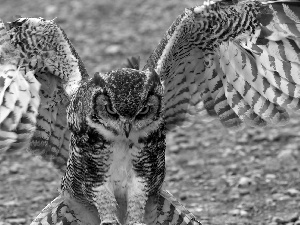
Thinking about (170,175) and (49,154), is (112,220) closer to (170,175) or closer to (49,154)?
(49,154)

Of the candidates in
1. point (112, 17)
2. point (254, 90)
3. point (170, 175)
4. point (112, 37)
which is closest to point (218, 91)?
point (254, 90)

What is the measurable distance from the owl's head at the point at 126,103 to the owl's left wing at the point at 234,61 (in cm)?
74

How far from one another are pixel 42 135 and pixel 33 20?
1.07 m

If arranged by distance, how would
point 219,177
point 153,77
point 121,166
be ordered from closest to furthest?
point 153,77 < point 121,166 < point 219,177

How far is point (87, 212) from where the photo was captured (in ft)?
22.4

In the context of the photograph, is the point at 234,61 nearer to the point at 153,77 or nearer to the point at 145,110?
the point at 153,77

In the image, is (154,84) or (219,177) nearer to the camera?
(154,84)

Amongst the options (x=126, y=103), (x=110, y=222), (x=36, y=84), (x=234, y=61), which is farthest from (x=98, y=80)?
(x=234, y=61)

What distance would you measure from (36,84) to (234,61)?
1751 mm

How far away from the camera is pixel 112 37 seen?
47.6 ft

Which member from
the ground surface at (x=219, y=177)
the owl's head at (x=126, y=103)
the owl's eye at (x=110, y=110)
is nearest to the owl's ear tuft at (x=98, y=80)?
the owl's head at (x=126, y=103)

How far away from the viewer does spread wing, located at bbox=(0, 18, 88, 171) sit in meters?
6.54

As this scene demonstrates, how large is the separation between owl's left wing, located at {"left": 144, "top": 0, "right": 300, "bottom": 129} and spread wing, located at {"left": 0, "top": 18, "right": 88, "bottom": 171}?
73 centimetres

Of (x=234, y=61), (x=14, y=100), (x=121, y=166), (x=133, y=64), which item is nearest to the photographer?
(x=121, y=166)
